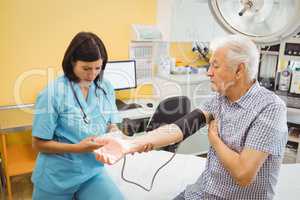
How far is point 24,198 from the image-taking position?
7.65 ft

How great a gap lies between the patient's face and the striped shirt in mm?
89

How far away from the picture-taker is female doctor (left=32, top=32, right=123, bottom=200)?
1331 mm

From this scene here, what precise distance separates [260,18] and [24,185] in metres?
2.32

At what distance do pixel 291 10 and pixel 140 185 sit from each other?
1.23 metres

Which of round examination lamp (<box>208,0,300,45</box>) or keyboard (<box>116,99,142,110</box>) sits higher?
round examination lamp (<box>208,0,300,45</box>)

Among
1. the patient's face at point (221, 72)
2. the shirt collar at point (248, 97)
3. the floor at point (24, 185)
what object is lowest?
the floor at point (24, 185)

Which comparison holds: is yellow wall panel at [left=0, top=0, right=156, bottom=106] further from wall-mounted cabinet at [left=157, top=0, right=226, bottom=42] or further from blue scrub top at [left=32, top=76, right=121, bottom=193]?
blue scrub top at [left=32, top=76, right=121, bottom=193]

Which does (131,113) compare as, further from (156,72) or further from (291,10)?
(291,10)

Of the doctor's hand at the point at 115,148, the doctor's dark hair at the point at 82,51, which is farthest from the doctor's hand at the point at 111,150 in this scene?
the doctor's dark hair at the point at 82,51

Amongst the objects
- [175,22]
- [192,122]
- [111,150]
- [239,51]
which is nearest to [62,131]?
[111,150]

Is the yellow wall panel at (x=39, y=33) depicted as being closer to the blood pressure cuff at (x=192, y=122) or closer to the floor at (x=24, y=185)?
the floor at (x=24, y=185)

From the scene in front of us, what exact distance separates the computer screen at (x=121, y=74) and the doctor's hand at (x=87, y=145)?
1304 mm

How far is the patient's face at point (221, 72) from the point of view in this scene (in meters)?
1.12

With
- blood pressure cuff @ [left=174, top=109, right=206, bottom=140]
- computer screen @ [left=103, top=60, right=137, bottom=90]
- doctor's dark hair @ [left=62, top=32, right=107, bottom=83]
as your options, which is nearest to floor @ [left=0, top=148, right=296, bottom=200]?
computer screen @ [left=103, top=60, right=137, bottom=90]
